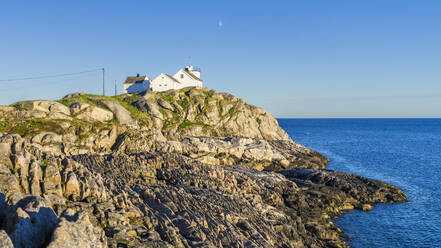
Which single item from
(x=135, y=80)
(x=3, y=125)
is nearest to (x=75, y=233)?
(x=3, y=125)

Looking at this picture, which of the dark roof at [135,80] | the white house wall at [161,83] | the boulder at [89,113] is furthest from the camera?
the dark roof at [135,80]

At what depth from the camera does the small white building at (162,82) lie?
102625mm

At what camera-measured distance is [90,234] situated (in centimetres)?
1697

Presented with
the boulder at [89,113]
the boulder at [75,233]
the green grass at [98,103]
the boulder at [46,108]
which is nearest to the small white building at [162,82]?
the green grass at [98,103]

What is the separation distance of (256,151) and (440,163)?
54316 mm

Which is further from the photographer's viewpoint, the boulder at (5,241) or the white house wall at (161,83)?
the white house wall at (161,83)

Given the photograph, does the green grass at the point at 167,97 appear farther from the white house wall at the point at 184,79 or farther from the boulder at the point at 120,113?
the white house wall at the point at 184,79

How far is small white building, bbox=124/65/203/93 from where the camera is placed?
103 metres

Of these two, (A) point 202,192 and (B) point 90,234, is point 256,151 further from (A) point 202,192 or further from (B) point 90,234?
(B) point 90,234

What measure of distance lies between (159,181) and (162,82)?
2620 inches

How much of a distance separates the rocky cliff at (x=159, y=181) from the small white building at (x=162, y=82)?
39.5 feet

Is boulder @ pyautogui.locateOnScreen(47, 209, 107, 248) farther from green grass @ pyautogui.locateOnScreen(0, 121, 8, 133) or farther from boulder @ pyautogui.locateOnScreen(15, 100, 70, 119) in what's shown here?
boulder @ pyautogui.locateOnScreen(15, 100, 70, 119)

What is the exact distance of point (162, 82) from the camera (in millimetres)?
102812

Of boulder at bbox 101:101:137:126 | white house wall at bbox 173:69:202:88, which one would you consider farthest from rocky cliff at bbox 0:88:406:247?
white house wall at bbox 173:69:202:88
